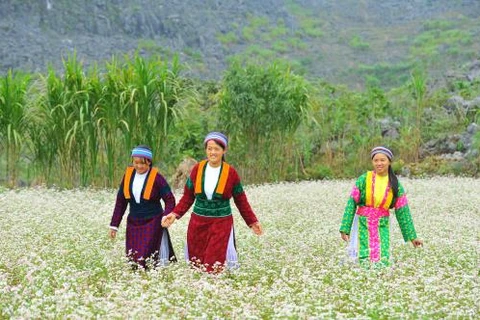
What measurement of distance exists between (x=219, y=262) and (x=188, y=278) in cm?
74

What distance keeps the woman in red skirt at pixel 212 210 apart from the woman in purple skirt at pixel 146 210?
23 centimetres

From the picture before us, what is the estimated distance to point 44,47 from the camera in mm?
54812

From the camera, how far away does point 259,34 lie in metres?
75.6

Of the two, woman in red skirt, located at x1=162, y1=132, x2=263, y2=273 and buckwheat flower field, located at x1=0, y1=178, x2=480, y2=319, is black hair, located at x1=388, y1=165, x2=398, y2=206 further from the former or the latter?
woman in red skirt, located at x1=162, y1=132, x2=263, y2=273

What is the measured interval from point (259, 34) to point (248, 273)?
7023 centimetres

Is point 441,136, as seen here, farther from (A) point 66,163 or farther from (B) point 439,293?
(B) point 439,293

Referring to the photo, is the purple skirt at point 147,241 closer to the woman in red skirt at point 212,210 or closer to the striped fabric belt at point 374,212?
the woman in red skirt at point 212,210

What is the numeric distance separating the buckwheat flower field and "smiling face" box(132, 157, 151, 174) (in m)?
0.94

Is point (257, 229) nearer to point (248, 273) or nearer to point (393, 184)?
point (248, 273)

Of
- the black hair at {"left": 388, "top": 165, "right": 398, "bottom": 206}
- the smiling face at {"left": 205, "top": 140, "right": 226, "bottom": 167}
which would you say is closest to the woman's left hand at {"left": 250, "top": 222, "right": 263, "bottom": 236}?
the smiling face at {"left": 205, "top": 140, "right": 226, "bottom": 167}

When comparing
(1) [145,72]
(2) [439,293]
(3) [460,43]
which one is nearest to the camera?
(2) [439,293]

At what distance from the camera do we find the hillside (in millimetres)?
57844

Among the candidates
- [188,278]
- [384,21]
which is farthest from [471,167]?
[384,21]

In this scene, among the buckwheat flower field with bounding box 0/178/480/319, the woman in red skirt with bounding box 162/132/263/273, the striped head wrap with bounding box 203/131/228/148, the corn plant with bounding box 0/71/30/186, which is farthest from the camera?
the corn plant with bounding box 0/71/30/186
